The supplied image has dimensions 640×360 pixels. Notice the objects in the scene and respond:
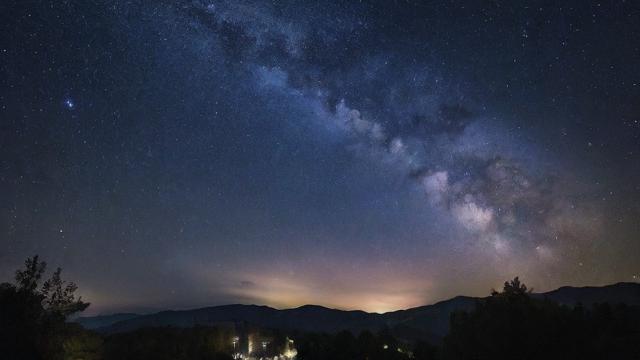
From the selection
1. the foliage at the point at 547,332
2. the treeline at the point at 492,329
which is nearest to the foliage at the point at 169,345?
the treeline at the point at 492,329

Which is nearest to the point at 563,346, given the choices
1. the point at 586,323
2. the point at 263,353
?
the point at 586,323

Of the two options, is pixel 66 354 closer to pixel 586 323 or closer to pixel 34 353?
pixel 34 353

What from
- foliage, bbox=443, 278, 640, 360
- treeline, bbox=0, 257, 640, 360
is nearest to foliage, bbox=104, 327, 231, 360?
treeline, bbox=0, 257, 640, 360

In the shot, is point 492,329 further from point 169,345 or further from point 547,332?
point 169,345

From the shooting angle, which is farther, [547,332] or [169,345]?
[169,345]

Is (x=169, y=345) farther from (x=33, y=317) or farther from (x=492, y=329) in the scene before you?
(x=492, y=329)

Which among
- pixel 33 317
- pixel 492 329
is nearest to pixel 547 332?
pixel 492 329

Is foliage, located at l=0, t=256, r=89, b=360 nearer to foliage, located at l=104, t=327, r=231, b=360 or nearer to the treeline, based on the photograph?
the treeline

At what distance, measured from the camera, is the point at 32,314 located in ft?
103

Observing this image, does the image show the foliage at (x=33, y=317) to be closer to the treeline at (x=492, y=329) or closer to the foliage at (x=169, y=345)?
the treeline at (x=492, y=329)

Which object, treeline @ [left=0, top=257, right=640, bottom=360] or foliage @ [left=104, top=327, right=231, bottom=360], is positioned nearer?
treeline @ [left=0, top=257, right=640, bottom=360]

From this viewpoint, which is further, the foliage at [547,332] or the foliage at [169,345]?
the foliage at [169,345]

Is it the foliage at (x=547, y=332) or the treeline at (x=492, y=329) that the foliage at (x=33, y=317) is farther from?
the foliage at (x=547, y=332)

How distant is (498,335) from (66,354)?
30508 millimetres
